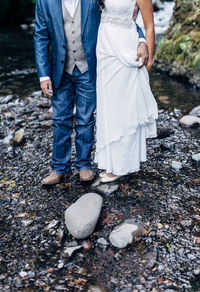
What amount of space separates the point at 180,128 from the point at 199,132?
0.30m

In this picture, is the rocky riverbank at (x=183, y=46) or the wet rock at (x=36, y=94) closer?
the wet rock at (x=36, y=94)

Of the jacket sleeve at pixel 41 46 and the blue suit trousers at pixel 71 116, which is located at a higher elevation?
the jacket sleeve at pixel 41 46

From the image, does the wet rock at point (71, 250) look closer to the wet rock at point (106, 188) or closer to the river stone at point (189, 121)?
the wet rock at point (106, 188)

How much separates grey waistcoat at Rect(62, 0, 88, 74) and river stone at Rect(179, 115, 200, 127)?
→ 7.75 ft

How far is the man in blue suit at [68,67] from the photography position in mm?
2988

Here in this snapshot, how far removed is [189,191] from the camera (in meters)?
3.43

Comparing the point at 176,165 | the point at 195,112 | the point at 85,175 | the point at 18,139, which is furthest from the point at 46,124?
the point at 195,112

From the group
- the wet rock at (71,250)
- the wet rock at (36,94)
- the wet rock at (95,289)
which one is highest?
the wet rock at (71,250)

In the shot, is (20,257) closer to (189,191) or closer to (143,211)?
(143,211)

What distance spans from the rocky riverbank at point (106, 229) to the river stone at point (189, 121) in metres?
0.56

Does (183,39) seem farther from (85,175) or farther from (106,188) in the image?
(106,188)

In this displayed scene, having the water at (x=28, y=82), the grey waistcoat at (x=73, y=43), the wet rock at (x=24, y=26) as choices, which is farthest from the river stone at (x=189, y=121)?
the wet rock at (x=24, y=26)

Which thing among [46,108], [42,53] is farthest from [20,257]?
[46,108]

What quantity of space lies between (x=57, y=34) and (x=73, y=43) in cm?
17
